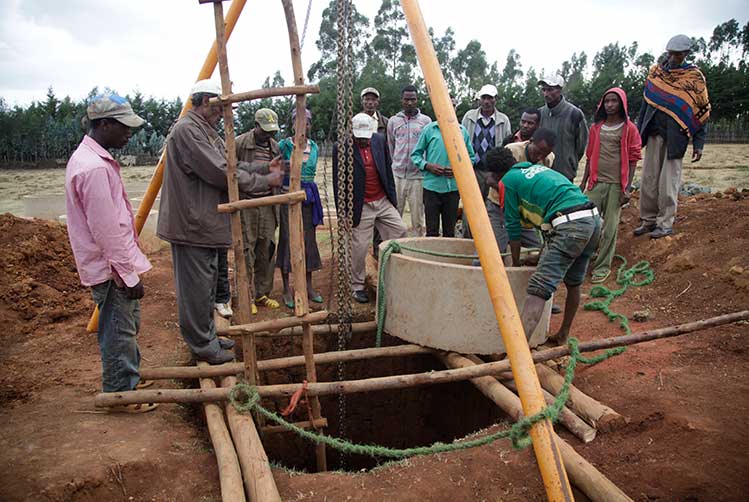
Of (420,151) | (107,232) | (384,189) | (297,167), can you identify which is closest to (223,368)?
(107,232)

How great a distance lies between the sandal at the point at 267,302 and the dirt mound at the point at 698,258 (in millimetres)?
3657

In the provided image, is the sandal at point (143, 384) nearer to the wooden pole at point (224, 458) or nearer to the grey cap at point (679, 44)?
the wooden pole at point (224, 458)

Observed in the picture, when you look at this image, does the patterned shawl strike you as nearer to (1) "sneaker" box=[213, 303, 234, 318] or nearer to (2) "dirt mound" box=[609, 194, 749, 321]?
(2) "dirt mound" box=[609, 194, 749, 321]

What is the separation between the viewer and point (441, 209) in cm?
623

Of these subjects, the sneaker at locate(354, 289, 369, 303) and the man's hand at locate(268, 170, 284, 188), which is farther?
the sneaker at locate(354, 289, 369, 303)

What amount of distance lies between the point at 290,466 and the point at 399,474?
110 inches

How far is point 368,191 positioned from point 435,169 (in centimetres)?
79

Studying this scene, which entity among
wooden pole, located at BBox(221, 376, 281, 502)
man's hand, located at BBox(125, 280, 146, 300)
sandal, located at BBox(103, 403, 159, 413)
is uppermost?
man's hand, located at BBox(125, 280, 146, 300)

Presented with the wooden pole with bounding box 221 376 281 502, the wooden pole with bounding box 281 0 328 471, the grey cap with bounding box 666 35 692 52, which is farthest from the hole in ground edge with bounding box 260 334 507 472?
the grey cap with bounding box 666 35 692 52

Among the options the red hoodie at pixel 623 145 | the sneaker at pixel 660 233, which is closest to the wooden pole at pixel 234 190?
the red hoodie at pixel 623 145

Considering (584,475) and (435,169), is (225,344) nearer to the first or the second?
(435,169)

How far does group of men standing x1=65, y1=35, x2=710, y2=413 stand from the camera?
3393mm

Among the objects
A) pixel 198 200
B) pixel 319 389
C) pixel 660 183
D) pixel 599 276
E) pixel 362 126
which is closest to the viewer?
pixel 319 389

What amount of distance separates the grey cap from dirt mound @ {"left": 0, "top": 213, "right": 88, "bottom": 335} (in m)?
6.71
